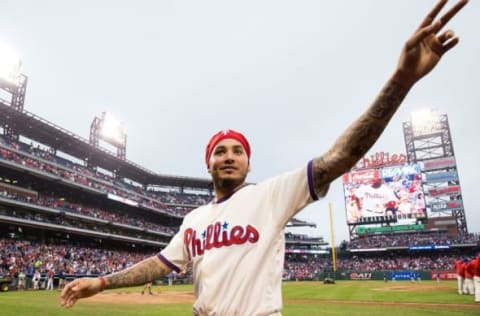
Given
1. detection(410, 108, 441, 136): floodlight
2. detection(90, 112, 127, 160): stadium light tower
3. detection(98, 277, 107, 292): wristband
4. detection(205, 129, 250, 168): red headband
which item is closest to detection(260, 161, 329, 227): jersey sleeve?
detection(205, 129, 250, 168): red headband

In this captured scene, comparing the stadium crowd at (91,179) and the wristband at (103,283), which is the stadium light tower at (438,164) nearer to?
the stadium crowd at (91,179)

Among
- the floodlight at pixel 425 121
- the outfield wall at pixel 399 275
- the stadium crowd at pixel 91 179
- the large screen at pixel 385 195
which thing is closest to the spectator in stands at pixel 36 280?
the stadium crowd at pixel 91 179

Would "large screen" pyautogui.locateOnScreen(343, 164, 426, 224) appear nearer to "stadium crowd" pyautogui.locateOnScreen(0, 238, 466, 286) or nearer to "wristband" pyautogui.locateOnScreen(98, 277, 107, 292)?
"stadium crowd" pyautogui.locateOnScreen(0, 238, 466, 286)

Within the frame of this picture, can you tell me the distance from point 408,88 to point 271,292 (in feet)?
4.50

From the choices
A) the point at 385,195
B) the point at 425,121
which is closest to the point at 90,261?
the point at 385,195

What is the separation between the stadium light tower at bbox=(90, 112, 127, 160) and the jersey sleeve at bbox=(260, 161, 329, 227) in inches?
2024

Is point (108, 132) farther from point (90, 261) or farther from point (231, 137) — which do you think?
point (231, 137)

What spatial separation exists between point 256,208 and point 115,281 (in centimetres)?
140

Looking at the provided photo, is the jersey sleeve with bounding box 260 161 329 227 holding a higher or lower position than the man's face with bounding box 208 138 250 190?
lower

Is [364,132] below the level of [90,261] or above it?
above

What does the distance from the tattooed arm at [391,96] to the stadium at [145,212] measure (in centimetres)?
2982

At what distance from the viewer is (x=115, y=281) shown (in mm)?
2916

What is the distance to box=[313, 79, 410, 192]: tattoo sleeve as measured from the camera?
190 centimetres

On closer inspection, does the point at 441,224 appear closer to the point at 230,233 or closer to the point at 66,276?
the point at 66,276
